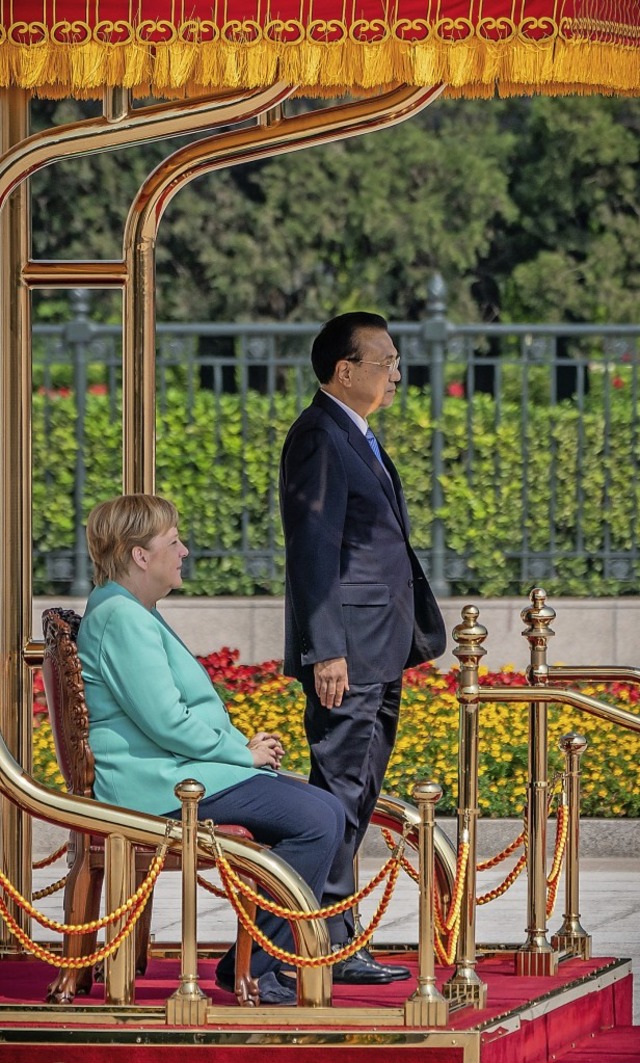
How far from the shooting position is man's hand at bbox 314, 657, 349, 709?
5453mm

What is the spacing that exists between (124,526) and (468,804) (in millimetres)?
1109

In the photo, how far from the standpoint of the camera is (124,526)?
17.5 feet

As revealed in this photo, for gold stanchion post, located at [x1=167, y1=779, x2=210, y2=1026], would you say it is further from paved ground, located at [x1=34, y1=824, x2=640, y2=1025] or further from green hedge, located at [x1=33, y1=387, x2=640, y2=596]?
green hedge, located at [x1=33, y1=387, x2=640, y2=596]

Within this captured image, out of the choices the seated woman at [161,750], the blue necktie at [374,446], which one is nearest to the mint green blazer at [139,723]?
the seated woman at [161,750]

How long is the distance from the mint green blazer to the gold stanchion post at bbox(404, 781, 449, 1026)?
62 cm

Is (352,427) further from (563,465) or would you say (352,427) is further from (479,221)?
(479,221)

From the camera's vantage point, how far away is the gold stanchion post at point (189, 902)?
4.89 m

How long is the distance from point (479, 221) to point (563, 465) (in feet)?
12.5

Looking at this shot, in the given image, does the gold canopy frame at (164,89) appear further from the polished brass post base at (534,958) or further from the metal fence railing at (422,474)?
the metal fence railing at (422,474)

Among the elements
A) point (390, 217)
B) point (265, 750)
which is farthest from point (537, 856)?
point (390, 217)

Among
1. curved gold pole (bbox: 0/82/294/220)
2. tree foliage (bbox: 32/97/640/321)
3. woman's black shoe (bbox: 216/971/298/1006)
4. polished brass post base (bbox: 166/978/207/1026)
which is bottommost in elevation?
woman's black shoe (bbox: 216/971/298/1006)

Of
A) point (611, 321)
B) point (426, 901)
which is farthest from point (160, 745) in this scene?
point (611, 321)

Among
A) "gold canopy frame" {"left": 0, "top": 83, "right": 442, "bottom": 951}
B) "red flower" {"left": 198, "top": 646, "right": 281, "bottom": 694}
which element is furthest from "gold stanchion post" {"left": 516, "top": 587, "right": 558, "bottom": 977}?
"red flower" {"left": 198, "top": 646, "right": 281, "bottom": 694}

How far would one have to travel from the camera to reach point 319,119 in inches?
244
